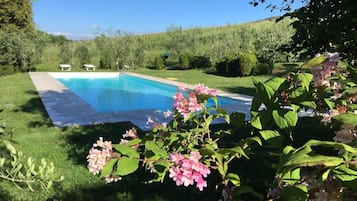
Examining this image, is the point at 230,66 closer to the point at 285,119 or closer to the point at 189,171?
the point at 285,119

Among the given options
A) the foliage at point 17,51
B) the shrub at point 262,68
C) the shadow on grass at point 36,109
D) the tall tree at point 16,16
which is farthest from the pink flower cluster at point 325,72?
Answer: the tall tree at point 16,16

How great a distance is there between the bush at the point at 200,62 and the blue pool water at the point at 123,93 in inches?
215

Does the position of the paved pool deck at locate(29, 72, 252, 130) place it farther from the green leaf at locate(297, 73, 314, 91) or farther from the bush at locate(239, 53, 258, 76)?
the bush at locate(239, 53, 258, 76)

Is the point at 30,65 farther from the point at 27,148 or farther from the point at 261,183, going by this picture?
the point at 261,183

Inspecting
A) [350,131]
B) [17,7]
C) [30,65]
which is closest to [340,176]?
[350,131]

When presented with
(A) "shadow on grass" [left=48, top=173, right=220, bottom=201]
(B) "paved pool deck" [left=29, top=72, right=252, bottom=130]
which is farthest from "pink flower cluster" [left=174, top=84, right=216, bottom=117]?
(B) "paved pool deck" [left=29, top=72, right=252, bottom=130]

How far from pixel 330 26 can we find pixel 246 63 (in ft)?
51.3

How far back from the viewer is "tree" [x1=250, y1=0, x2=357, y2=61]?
2680 millimetres

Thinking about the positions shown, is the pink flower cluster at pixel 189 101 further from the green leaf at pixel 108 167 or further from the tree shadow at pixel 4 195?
the tree shadow at pixel 4 195

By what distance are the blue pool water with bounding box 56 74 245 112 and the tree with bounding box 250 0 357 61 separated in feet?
23.4

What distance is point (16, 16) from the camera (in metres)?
27.7

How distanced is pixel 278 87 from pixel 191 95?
0.33 m

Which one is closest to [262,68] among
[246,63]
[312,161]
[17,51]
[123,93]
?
[246,63]

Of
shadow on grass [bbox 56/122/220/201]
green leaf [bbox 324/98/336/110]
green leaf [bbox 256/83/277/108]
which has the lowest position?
shadow on grass [bbox 56/122/220/201]
